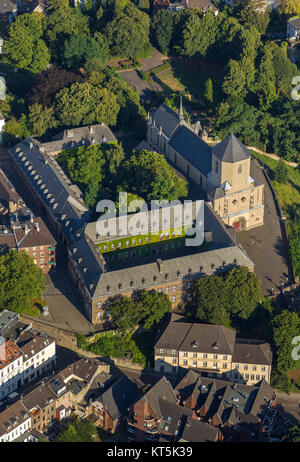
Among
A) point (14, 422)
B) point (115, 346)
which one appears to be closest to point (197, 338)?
point (115, 346)

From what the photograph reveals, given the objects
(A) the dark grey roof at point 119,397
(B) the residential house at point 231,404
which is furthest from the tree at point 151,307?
(A) the dark grey roof at point 119,397

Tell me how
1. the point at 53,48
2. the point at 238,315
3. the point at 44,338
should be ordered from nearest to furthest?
the point at 44,338
the point at 238,315
the point at 53,48

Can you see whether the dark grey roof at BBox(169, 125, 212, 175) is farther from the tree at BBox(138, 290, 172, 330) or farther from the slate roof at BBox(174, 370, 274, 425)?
the slate roof at BBox(174, 370, 274, 425)

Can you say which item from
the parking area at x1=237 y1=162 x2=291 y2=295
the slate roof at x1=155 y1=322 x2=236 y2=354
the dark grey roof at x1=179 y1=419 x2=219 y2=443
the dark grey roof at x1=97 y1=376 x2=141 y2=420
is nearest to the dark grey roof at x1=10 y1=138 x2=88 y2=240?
the slate roof at x1=155 y1=322 x2=236 y2=354

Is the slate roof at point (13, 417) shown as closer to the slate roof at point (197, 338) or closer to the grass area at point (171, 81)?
the slate roof at point (197, 338)

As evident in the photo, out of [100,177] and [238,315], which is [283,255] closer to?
[238,315]

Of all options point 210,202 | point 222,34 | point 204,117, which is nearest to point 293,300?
point 210,202
